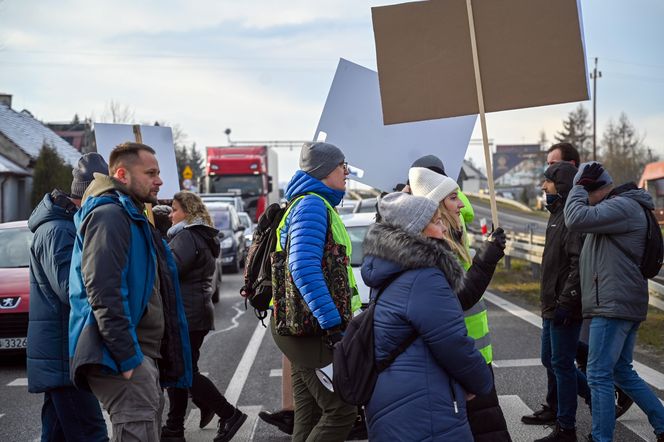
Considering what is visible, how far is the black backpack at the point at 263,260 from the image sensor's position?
4590 mm

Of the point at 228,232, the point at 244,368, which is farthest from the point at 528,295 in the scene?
the point at 228,232

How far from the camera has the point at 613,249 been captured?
5.06m

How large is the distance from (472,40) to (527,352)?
15.8 ft

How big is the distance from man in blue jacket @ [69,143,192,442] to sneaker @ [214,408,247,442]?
185cm

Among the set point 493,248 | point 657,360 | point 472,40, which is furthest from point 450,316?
point 657,360

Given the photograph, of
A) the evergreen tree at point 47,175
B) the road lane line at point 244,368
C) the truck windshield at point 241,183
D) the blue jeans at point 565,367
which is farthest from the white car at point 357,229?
the evergreen tree at point 47,175

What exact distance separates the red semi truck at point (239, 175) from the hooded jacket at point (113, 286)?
3106 centimetres

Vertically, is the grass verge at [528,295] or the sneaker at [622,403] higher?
the sneaker at [622,403]

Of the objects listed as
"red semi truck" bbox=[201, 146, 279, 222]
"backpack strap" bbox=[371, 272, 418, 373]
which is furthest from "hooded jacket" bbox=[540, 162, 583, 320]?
"red semi truck" bbox=[201, 146, 279, 222]

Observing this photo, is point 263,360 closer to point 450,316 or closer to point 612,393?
point 612,393

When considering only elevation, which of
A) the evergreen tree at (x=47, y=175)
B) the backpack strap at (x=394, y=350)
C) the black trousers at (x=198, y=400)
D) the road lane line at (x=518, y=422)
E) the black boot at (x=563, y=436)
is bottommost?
the road lane line at (x=518, y=422)

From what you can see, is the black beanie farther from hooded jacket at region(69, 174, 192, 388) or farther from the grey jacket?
the grey jacket

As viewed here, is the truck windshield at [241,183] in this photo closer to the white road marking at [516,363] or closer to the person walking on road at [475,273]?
the white road marking at [516,363]

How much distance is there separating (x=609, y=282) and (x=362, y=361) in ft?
8.04
